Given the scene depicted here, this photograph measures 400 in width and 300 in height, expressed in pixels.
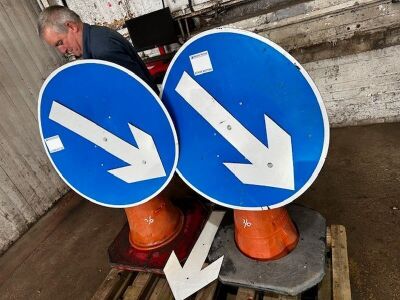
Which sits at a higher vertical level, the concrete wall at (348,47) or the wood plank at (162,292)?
the concrete wall at (348,47)

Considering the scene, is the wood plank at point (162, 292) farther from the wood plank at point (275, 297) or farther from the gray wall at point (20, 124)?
the gray wall at point (20, 124)

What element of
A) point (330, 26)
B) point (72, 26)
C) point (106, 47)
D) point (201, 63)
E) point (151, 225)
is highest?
point (72, 26)

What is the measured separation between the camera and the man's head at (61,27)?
5.07 feet

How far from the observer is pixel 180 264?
1.51 metres

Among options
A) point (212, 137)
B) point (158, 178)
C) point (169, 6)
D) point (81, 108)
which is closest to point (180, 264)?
point (158, 178)

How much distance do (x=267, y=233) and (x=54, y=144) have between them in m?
1.11

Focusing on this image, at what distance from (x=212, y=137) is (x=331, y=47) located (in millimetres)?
2018

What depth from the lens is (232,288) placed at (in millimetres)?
1563

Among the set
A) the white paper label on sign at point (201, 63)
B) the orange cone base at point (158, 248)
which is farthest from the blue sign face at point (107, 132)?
the orange cone base at point (158, 248)

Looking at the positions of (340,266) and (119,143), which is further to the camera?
(340,266)

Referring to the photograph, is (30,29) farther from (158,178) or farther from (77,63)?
(158,178)

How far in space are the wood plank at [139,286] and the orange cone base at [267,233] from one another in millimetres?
598

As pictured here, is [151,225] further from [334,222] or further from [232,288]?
[334,222]

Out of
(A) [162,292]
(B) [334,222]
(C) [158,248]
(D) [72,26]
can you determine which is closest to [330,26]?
(B) [334,222]
